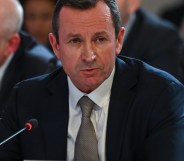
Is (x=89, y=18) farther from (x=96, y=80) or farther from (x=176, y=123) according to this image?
(x=176, y=123)

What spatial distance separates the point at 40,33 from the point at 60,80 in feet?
9.18

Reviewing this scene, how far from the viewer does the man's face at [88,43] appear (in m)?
2.38

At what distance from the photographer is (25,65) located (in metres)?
3.58

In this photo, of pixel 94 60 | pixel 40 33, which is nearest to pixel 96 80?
pixel 94 60

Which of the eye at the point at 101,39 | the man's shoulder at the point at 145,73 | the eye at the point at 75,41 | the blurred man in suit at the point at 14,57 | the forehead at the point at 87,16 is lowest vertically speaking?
the blurred man in suit at the point at 14,57

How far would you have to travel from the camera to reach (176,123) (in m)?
2.37

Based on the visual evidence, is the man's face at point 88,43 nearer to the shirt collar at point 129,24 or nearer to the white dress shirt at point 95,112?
the white dress shirt at point 95,112

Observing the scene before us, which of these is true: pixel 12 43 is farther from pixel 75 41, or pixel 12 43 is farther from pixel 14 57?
pixel 75 41

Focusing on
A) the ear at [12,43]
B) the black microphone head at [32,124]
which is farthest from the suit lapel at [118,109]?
the ear at [12,43]

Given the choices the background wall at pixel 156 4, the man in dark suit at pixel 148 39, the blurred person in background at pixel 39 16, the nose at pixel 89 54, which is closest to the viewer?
the nose at pixel 89 54

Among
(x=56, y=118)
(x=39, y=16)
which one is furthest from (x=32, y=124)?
(x=39, y=16)

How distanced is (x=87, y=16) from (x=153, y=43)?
209 centimetres

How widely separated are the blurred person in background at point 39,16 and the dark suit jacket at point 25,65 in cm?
162

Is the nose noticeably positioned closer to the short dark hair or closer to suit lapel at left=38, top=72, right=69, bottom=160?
the short dark hair
